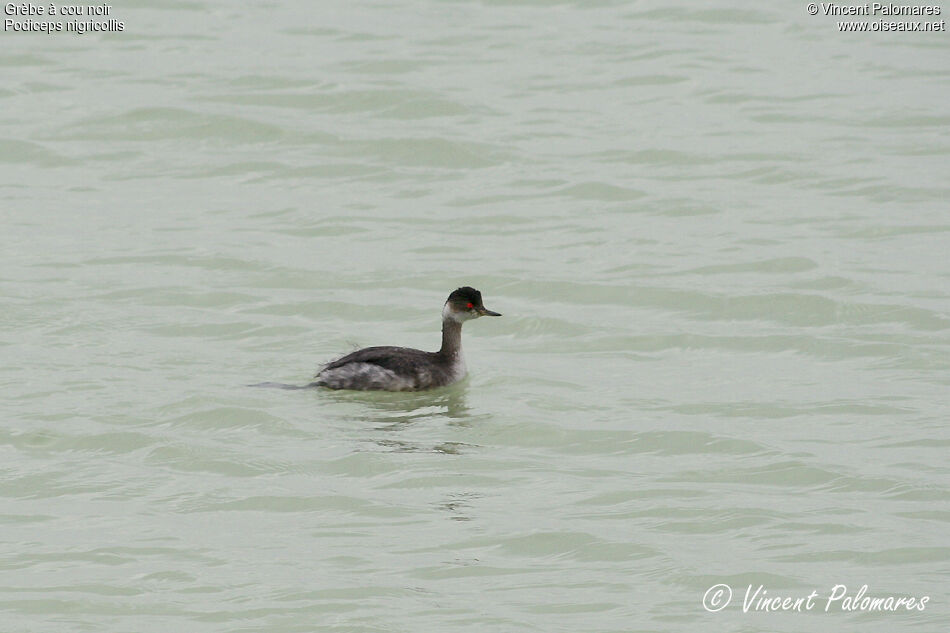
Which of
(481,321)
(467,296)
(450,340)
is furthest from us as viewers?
(481,321)

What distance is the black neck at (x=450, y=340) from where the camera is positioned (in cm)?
1363

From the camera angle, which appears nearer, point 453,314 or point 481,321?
point 453,314

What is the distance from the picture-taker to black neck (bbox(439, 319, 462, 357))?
13.6 m

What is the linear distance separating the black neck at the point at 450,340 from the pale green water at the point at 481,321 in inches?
13.6

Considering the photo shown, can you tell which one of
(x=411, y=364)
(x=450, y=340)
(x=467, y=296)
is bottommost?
(x=411, y=364)

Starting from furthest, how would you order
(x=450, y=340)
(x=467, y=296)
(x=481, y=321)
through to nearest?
(x=481, y=321) < (x=467, y=296) < (x=450, y=340)

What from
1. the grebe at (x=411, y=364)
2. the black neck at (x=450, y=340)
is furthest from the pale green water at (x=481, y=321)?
the black neck at (x=450, y=340)

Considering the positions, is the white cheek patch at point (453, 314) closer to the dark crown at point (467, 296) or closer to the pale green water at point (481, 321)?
the dark crown at point (467, 296)

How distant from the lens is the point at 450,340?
13648 millimetres

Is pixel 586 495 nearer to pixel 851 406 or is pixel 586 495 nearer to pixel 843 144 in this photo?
pixel 851 406

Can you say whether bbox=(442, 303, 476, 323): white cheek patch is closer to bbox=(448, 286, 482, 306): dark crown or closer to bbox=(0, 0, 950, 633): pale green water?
bbox=(448, 286, 482, 306): dark crown

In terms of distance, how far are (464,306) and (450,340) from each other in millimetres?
317

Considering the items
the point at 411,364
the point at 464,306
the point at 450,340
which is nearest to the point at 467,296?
the point at 464,306

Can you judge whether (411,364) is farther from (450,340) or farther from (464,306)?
(464,306)
